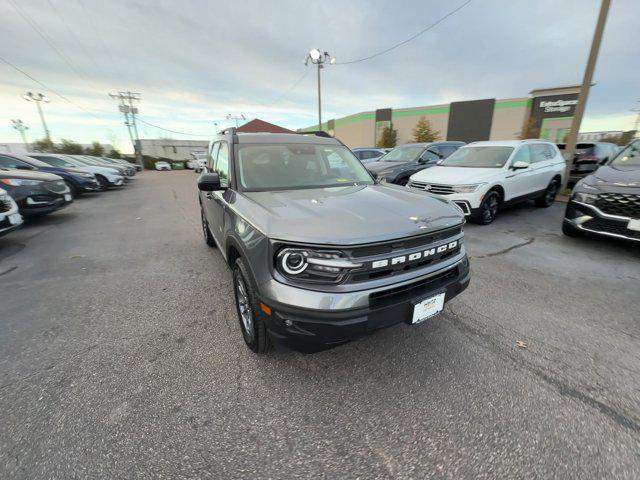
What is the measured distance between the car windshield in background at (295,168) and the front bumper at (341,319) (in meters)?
1.41

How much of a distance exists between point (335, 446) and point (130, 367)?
5.65 feet

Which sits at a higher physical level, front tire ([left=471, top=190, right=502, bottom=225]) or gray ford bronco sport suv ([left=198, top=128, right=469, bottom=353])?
gray ford bronco sport suv ([left=198, top=128, right=469, bottom=353])

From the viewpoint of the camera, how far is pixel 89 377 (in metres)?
2.21

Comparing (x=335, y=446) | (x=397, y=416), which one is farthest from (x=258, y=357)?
(x=397, y=416)

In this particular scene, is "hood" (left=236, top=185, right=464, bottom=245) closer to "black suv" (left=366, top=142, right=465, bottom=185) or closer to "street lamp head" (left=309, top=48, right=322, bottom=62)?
"black suv" (left=366, top=142, right=465, bottom=185)

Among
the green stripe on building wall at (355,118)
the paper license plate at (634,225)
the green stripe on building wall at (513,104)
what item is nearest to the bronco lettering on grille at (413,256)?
the paper license plate at (634,225)

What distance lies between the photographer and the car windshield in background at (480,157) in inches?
252

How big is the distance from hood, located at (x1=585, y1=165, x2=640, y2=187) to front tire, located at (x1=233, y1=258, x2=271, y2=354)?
17.2 feet

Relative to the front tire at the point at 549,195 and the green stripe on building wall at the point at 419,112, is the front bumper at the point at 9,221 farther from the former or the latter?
the green stripe on building wall at the point at 419,112

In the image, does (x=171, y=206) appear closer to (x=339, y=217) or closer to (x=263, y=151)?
(x=263, y=151)

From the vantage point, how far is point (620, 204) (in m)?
4.07

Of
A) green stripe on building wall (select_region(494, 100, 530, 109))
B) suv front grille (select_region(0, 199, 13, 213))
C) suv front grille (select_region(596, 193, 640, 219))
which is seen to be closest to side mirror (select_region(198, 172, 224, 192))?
suv front grille (select_region(0, 199, 13, 213))

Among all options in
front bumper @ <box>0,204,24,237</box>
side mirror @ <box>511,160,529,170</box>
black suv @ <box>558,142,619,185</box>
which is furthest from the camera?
black suv @ <box>558,142,619,185</box>

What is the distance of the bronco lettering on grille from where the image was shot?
71.7 inches
